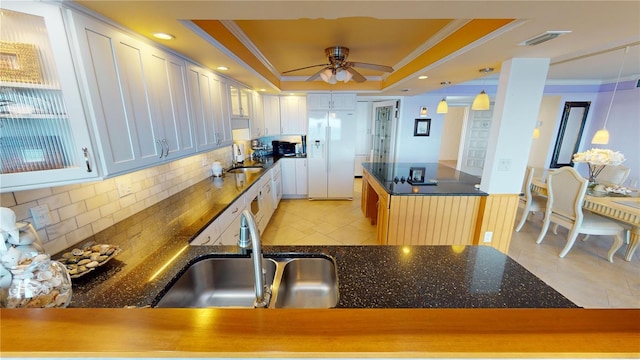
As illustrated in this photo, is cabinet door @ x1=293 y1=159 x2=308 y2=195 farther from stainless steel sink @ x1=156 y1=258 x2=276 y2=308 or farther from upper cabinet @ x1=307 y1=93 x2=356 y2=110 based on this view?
stainless steel sink @ x1=156 y1=258 x2=276 y2=308

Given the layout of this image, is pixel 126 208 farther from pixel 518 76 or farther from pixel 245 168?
pixel 518 76

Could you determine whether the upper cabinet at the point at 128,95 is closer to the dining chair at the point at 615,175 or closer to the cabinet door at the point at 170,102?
the cabinet door at the point at 170,102

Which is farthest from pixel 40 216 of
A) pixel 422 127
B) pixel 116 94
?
pixel 422 127

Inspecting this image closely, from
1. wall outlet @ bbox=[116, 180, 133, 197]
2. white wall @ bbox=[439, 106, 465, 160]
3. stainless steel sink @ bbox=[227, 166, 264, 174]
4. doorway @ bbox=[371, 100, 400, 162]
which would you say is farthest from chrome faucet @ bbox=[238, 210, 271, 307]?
white wall @ bbox=[439, 106, 465, 160]

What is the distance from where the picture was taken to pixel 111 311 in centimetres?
55

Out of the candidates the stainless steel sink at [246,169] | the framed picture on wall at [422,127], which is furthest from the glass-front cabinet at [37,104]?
the framed picture on wall at [422,127]

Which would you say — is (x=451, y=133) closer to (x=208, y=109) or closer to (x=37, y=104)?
(x=208, y=109)

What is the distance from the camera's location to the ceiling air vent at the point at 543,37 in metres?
1.43

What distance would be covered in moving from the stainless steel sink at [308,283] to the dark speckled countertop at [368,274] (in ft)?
0.23

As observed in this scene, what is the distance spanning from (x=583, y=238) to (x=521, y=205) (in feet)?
2.82

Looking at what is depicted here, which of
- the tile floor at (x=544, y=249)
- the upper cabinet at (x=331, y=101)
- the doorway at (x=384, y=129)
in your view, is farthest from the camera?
the doorway at (x=384, y=129)

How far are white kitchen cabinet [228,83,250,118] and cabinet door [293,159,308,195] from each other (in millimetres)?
1495

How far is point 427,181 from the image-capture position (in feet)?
8.95

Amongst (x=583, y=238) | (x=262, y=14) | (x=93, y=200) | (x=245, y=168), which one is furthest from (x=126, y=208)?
(x=583, y=238)
